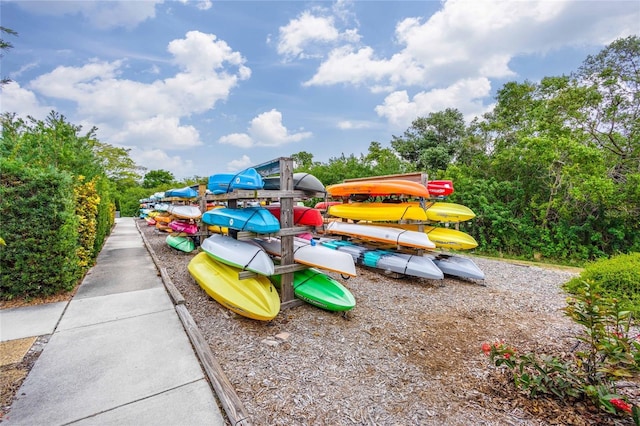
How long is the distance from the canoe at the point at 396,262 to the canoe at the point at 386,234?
0.27 metres

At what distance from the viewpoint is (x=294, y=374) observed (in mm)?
2111

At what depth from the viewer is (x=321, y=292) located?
3242mm

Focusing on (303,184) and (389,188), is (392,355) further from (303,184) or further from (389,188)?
(389,188)

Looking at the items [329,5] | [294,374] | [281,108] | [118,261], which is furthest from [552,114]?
[118,261]

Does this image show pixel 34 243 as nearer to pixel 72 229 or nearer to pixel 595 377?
pixel 72 229

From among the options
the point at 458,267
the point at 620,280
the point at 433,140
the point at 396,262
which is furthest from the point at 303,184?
the point at 433,140

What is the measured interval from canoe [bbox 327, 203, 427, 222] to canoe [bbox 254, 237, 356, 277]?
6.67 feet

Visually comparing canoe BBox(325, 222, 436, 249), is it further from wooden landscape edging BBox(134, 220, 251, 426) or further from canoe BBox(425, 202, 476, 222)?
wooden landscape edging BBox(134, 220, 251, 426)

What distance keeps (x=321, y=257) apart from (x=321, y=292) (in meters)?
0.45

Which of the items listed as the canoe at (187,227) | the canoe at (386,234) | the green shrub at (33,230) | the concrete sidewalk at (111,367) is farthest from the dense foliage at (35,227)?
the canoe at (386,234)

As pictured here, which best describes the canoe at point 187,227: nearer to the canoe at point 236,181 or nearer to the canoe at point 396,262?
the canoe at point 236,181

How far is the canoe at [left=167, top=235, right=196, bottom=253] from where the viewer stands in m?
6.67

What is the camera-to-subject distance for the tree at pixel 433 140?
52.6 ft

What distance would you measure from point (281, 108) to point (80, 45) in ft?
21.6
